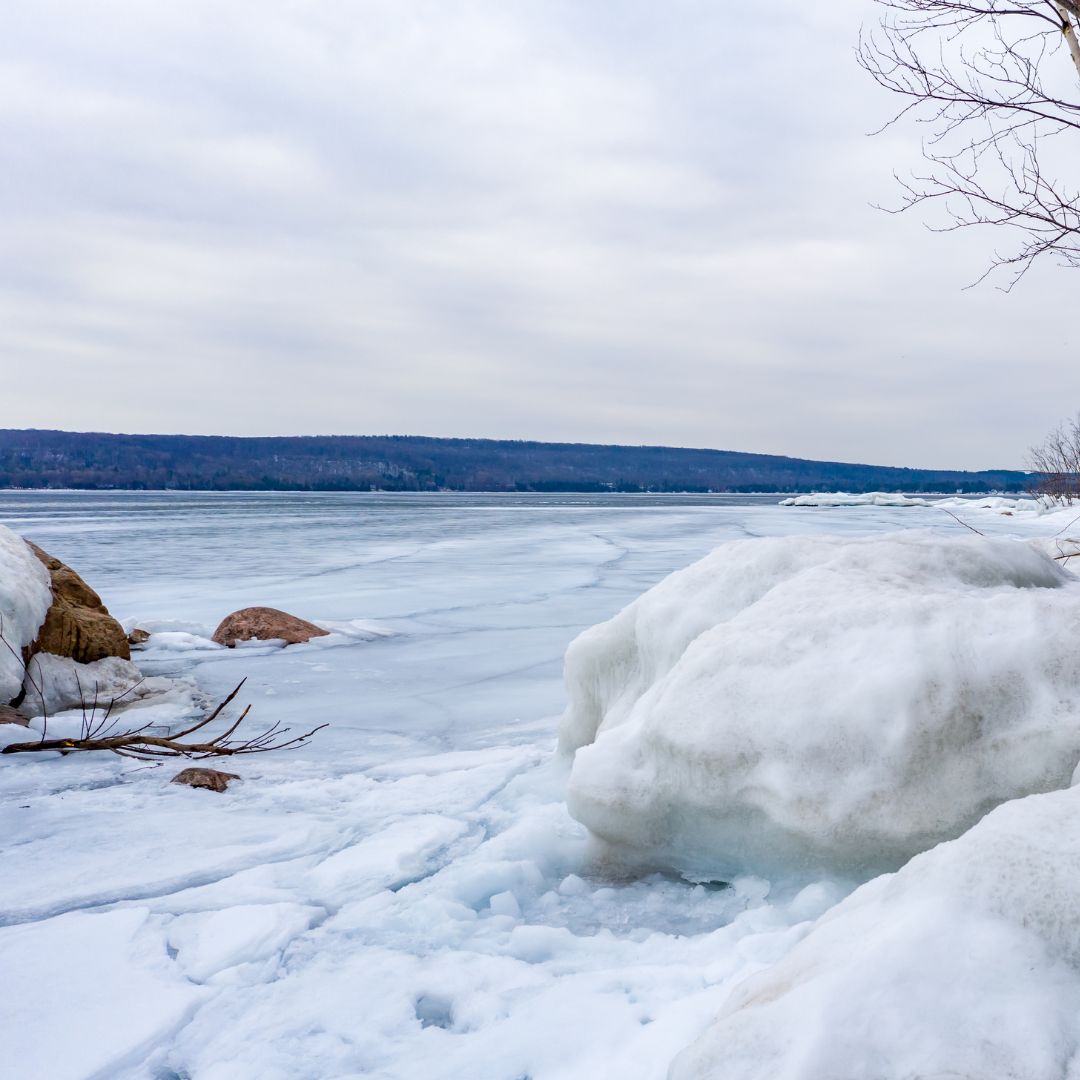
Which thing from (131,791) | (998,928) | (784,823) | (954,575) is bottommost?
(131,791)

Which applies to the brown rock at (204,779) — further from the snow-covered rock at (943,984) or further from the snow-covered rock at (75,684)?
the snow-covered rock at (943,984)

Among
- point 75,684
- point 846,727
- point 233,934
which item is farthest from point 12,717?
point 846,727

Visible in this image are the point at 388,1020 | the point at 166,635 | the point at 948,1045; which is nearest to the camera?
the point at 948,1045

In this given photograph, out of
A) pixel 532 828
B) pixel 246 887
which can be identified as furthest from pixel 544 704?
pixel 246 887

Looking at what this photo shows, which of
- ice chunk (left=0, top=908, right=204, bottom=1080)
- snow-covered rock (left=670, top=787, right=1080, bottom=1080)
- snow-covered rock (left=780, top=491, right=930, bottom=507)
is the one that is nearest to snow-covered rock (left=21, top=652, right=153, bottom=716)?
ice chunk (left=0, top=908, right=204, bottom=1080)

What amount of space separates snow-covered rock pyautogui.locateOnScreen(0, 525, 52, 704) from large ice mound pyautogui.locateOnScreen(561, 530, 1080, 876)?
3.41 m

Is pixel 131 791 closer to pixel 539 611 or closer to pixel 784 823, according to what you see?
pixel 784 823

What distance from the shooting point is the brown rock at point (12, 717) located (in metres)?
4.32

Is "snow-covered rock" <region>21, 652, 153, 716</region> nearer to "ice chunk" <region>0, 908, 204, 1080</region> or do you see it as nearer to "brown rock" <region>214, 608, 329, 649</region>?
"brown rock" <region>214, 608, 329, 649</region>

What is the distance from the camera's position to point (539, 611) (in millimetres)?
9492

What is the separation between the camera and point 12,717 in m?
4.40

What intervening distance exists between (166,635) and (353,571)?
23.5ft

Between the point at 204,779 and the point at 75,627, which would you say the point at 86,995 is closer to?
the point at 204,779

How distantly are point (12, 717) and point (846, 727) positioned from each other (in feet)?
13.2
